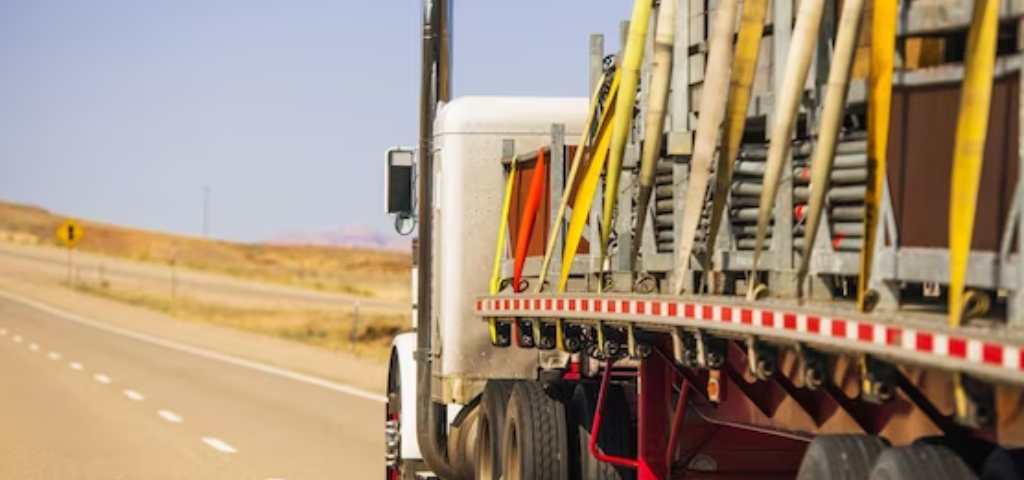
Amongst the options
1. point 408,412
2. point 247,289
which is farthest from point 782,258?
point 247,289

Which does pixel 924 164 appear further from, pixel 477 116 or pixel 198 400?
pixel 198 400

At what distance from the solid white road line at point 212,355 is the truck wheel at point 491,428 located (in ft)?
49.4

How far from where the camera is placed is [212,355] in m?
42.6

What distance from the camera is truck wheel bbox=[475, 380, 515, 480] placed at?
41.0 ft

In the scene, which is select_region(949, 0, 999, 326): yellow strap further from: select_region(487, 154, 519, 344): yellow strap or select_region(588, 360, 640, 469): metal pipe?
select_region(487, 154, 519, 344): yellow strap

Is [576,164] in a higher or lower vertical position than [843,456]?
higher

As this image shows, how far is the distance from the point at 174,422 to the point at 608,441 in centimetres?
1379

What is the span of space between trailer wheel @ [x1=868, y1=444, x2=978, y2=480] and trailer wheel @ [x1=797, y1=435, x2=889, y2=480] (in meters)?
0.30

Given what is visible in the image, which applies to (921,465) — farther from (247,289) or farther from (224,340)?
(247,289)

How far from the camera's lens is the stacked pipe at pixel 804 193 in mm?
6820

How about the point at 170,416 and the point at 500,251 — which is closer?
the point at 500,251

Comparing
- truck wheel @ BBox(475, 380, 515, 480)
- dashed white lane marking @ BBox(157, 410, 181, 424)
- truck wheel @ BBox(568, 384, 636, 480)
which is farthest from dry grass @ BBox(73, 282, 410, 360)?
truck wheel @ BBox(568, 384, 636, 480)

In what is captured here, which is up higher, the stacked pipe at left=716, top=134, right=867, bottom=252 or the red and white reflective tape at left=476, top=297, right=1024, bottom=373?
the stacked pipe at left=716, top=134, right=867, bottom=252

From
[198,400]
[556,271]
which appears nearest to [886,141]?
[556,271]
